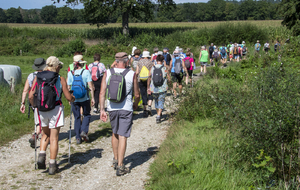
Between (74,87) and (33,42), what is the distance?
3556 centimetres

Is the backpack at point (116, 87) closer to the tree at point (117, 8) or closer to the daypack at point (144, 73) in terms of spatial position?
the daypack at point (144, 73)

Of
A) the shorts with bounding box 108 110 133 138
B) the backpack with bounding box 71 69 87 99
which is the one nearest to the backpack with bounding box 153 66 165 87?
the backpack with bounding box 71 69 87 99

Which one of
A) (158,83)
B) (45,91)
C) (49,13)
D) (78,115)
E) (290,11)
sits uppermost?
(49,13)

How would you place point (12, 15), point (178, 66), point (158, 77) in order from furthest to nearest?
point (12, 15) → point (178, 66) → point (158, 77)

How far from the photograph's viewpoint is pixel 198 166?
421 centimetres

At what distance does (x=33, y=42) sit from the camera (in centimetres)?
3844

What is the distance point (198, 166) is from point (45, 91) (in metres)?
2.56

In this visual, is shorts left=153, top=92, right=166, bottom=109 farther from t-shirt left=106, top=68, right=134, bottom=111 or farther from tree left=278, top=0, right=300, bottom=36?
tree left=278, top=0, right=300, bottom=36

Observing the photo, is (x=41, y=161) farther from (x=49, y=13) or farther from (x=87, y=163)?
→ (x=49, y=13)

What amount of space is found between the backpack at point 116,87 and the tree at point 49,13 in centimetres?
14001

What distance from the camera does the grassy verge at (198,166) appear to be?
3884 millimetres

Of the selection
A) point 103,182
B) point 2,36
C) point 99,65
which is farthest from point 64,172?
point 2,36

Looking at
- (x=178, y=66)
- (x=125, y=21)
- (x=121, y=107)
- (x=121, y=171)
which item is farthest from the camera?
(x=125, y=21)

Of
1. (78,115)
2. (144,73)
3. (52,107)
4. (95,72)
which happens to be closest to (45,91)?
(52,107)
